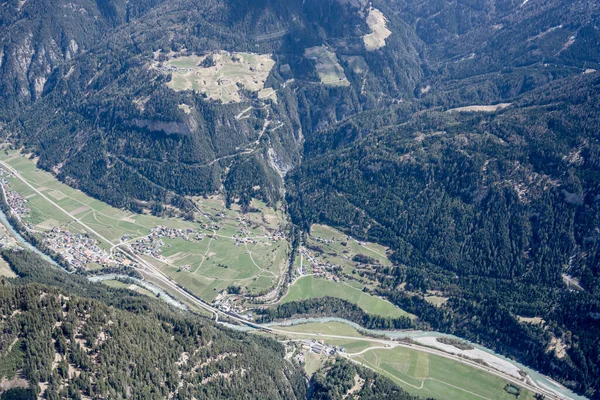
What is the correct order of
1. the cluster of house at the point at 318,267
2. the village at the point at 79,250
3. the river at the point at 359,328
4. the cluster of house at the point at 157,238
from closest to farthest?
the river at the point at 359,328
the village at the point at 79,250
the cluster of house at the point at 318,267
the cluster of house at the point at 157,238

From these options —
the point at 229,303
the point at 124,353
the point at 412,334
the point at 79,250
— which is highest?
the point at 79,250

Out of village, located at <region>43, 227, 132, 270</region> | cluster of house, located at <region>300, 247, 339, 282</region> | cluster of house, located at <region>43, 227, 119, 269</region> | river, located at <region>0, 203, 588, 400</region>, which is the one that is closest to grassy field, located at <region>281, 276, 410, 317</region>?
cluster of house, located at <region>300, 247, 339, 282</region>

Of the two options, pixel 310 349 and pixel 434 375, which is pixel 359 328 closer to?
pixel 310 349

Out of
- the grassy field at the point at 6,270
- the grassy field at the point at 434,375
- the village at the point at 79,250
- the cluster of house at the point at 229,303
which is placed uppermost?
the grassy field at the point at 6,270

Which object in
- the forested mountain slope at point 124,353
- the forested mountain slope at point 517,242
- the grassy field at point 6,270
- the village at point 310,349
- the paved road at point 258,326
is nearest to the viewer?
the forested mountain slope at point 124,353

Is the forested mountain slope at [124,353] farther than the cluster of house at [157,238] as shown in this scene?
No

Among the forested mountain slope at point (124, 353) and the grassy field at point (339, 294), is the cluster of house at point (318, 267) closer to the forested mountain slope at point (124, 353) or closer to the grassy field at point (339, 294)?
the grassy field at point (339, 294)

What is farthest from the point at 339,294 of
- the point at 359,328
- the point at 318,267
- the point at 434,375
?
the point at 434,375

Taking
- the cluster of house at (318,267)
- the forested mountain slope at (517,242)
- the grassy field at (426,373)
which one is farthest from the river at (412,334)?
the cluster of house at (318,267)
